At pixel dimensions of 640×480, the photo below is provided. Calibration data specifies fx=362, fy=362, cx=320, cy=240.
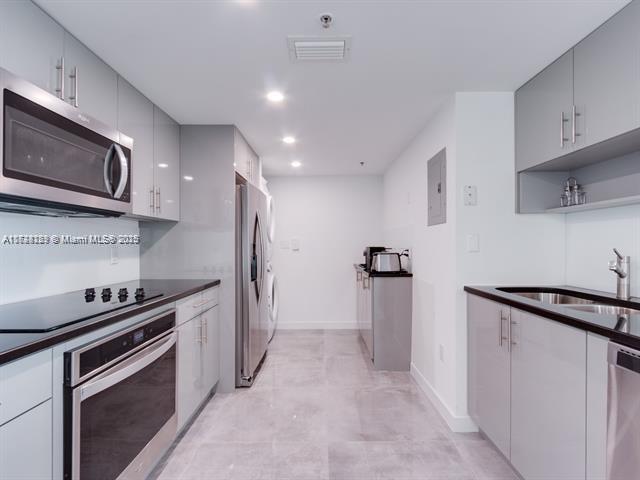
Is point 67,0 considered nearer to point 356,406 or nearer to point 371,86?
point 371,86

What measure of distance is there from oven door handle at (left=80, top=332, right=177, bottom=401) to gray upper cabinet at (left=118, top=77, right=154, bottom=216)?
0.94 metres

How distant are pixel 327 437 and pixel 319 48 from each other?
7.47 ft

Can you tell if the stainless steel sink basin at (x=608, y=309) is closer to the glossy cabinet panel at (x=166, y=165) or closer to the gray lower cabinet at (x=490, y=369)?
the gray lower cabinet at (x=490, y=369)

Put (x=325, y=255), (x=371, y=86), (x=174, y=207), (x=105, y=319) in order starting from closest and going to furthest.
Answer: (x=105, y=319) → (x=371, y=86) → (x=174, y=207) → (x=325, y=255)

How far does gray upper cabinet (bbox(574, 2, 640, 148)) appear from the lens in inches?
59.7

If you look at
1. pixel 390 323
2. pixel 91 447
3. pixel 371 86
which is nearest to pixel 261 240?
pixel 390 323

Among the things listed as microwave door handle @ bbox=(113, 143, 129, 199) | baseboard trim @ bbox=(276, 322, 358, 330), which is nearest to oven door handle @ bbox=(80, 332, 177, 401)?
microwave door handle @ bbox=(113, 143, 129, 199)

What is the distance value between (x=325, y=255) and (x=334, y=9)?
395cm

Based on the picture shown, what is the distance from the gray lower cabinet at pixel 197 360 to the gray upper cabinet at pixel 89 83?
1.31 m

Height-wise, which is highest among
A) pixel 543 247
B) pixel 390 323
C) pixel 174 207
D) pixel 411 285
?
pixel 174 207

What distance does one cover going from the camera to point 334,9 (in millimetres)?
1549

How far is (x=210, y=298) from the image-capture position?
2775 mm

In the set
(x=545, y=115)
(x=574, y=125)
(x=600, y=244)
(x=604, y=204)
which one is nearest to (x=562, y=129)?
(x=574, y=125)

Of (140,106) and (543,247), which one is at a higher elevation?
(140,106)
